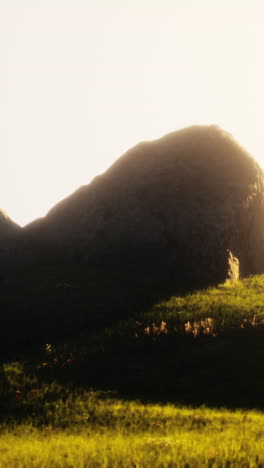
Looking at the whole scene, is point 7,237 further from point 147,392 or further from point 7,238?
point 147,392

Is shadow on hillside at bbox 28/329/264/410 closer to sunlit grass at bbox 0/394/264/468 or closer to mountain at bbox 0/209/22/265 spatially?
sunlit grass at bbox 0/394/264/468

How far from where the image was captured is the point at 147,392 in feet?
31.7

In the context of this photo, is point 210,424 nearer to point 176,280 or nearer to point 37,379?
point 37,379

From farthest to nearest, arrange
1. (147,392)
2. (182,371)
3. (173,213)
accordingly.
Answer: (173,213), (182,371), (147,392)

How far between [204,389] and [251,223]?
17.0 metres

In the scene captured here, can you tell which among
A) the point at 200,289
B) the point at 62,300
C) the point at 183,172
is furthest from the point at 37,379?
the point at 183,172

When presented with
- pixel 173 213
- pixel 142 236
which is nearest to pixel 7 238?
pixel 142 236

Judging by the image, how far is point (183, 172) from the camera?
80.8 ft

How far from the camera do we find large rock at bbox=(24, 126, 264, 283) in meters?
21.7

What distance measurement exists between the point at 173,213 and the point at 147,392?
14071 mm

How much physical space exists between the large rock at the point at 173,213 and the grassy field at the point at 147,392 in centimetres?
607

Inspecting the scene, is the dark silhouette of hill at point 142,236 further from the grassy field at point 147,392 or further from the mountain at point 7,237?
the grassy field at point 147,392

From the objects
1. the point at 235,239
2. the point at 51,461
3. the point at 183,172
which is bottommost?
the point at 51,461

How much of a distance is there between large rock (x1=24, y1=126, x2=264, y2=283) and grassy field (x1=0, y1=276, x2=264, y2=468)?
6.07 metres
